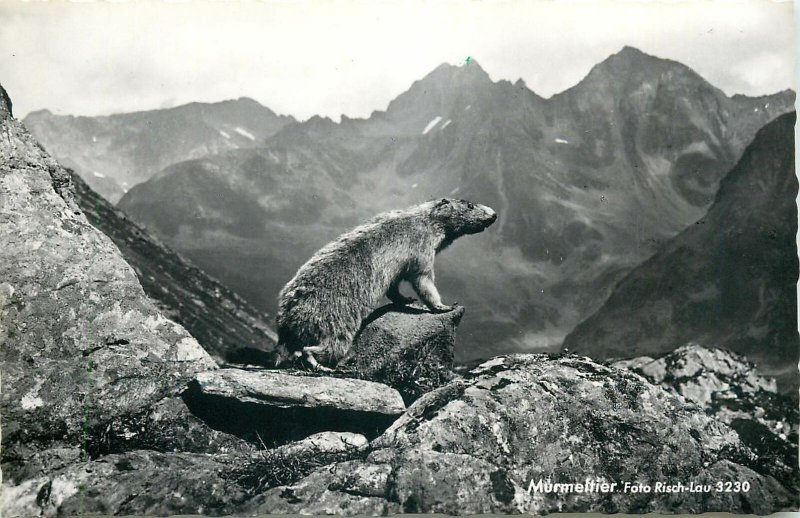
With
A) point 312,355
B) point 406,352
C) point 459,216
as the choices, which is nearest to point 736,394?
point 459,216

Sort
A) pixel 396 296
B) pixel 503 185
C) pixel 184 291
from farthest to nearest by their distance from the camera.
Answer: pixel 503 185 → pixel 184 291 → pixel 396 296

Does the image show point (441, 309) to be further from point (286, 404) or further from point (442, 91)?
point (442, 91)

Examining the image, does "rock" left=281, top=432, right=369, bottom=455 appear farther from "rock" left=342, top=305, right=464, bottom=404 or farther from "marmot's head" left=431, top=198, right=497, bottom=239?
"marmot's head" left=431, top=198, right=497, bottom=239

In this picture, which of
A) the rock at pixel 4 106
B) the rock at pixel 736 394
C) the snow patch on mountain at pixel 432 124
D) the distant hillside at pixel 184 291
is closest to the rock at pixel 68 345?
the rock at pixel 4 106

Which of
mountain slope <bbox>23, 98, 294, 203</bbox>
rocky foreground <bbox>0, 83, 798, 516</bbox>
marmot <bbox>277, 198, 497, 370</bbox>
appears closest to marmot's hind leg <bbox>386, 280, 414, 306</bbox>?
marmot <bbox>277, 198, 497, 370</bbox>

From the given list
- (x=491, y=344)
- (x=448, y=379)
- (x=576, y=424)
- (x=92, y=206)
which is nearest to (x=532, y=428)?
(x=576, y=424)

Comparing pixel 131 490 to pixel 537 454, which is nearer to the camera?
pixel 131 490

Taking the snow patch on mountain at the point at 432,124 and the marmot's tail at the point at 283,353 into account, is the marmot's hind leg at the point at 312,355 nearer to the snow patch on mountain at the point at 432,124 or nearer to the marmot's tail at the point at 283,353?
the marmot's tail at the point at 283,353
